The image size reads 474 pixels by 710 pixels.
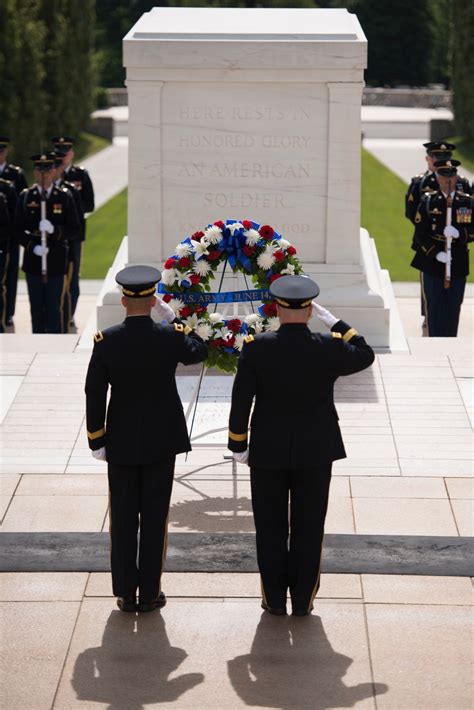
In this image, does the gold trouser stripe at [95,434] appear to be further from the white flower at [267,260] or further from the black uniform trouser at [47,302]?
the black uniform trouser at [47,302]

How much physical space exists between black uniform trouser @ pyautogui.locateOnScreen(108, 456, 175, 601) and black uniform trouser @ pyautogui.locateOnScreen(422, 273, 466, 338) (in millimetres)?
5184

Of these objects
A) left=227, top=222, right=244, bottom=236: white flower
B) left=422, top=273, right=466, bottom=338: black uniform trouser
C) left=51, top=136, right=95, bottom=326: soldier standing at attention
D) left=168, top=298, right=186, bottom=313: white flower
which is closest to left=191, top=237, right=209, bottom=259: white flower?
left=227, top=222, right=244, bottom=236: white flower

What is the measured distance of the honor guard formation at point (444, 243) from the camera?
33.1ft

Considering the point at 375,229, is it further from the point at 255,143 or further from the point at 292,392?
the point at 292,392

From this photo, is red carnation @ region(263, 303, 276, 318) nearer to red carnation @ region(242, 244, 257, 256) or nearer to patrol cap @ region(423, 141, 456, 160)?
red carnation @ region(242, 244, 257, 256)

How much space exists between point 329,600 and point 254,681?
78cm

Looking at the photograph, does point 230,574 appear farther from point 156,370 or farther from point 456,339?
point 456,339

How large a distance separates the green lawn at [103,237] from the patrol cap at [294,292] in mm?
8595

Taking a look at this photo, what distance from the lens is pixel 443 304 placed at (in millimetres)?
10336

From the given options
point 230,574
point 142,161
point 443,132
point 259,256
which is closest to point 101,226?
point 142,161

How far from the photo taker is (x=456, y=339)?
384 inches

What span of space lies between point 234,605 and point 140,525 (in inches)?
20.0

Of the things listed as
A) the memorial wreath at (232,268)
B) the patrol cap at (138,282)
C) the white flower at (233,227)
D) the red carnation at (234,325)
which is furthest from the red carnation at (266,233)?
the patrol cap at (138,282)

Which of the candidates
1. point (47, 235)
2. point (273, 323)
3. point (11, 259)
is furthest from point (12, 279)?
point (273, 323)
